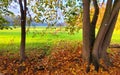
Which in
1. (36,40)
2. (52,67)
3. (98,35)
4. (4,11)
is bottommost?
(36,40)

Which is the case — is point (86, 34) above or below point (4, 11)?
below

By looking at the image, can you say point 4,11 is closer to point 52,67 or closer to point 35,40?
point 52,67

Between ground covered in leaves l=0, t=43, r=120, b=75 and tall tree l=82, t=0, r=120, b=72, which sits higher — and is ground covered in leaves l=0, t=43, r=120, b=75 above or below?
below

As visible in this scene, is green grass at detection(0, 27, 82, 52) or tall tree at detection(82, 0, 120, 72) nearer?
tall tree at detection(82, 0, 120, 72)

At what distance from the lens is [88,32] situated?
1470 centimetres

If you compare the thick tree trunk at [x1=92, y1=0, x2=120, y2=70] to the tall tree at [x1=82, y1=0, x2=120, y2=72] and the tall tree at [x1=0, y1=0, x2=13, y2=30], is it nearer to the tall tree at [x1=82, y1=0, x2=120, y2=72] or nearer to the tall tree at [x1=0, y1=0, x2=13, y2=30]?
the tall tree at [x1=82, y1=0, x2=120, y2=72]

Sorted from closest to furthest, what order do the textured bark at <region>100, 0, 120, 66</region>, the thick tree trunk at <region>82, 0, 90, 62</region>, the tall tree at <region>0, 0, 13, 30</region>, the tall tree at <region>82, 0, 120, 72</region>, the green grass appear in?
1. the textured bark at <region>100, 0, 120, 66</region>
2. the tall tree at <region>82, 0, 120, 72</region>
3. the thick tree trunk at <region>82, 0, 90, 62</region>
4. the tall tree at <region>0, 0, 13, 30</region>
5. the green grass

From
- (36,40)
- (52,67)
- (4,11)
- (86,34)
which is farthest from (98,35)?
(36,40)

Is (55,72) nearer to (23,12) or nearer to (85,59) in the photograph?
(85,59)

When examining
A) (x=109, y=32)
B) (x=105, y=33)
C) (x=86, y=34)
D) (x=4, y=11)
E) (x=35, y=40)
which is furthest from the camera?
(x=35, y=40)

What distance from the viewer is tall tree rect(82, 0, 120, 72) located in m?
14.0

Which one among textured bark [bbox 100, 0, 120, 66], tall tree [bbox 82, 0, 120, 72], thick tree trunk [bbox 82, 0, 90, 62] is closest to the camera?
textured bark [bbox 100, 0, 120, 66]

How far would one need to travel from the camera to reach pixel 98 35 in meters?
14.5

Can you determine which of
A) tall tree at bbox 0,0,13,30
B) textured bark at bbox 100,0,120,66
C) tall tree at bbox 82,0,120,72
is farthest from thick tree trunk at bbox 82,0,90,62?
tall tree at bbox 0,0,13,30
